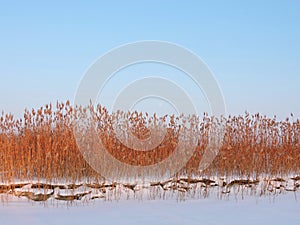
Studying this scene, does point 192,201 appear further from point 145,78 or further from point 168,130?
point 145,78

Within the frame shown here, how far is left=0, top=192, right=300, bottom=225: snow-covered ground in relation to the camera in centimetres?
307

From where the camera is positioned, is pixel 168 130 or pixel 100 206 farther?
pixel 168 130

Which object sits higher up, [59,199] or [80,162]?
[80,162]

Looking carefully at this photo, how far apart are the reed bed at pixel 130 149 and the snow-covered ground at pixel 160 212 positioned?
0.74m

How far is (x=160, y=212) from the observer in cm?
340

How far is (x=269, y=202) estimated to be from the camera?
3.98 metres

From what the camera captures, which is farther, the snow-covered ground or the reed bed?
the reed bed

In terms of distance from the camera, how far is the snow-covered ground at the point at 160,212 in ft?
10.1

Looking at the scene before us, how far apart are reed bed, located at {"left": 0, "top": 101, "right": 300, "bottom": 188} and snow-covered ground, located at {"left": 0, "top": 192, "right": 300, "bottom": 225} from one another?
0.74m

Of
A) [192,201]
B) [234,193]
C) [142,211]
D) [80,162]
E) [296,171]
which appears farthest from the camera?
[296,171]

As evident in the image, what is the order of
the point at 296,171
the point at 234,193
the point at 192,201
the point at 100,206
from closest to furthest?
1. the point at 100,206
2. the point at 192,201
3. the point at 234,193
4. the point at 296,171

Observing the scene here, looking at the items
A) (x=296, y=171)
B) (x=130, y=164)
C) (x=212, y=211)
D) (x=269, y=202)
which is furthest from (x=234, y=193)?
(x=296, y=171)

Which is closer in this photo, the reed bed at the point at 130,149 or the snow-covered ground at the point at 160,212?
the snow-covered ground at the point at 160,212

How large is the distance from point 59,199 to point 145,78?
265 cm
